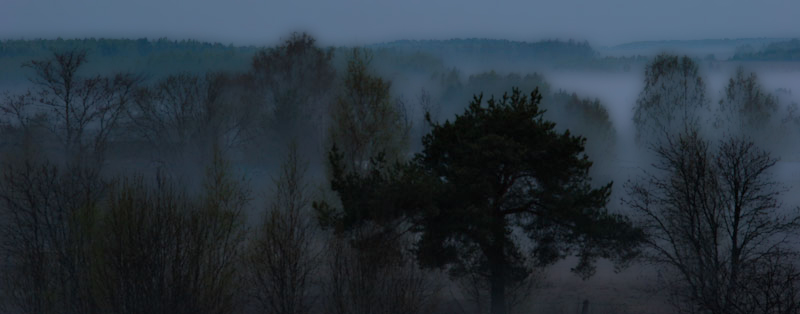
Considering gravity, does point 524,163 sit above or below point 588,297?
above

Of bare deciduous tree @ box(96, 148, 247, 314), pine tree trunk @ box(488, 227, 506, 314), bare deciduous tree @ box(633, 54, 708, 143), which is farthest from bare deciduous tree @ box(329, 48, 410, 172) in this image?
bare deciduous tree @ box(633, 54, 708, 143)

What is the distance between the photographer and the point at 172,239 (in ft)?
41.6

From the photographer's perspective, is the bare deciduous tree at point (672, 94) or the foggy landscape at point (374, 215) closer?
the foggy landscape at point (374, 215)

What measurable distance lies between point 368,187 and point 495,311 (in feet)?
13.7

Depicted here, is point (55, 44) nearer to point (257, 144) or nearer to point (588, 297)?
point (257, 144)

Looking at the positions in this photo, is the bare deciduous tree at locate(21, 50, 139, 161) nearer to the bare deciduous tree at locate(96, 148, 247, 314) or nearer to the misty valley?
the misty valley

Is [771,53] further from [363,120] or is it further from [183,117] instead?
[183,117]

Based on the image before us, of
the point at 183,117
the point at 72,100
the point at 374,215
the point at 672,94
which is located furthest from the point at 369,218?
the point at 672,94

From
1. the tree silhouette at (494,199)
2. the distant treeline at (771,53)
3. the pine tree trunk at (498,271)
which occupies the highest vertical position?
the distant treeline at (771,53)

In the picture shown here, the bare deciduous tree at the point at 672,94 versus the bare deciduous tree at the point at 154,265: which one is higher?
the bare deciduous tree at the point at 672,94

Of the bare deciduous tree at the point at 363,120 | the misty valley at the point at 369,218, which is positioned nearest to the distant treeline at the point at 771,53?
the misty valley at the point at 369,218

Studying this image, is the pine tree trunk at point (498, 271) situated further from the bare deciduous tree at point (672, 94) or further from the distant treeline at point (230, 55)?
the distant treeline at point (230, 55)

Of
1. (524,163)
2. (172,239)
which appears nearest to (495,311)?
(524,163)

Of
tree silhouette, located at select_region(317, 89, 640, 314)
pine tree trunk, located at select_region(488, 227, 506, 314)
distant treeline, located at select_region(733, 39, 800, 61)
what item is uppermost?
distant treeline, located at select_region(733, 39, 800, 61)
